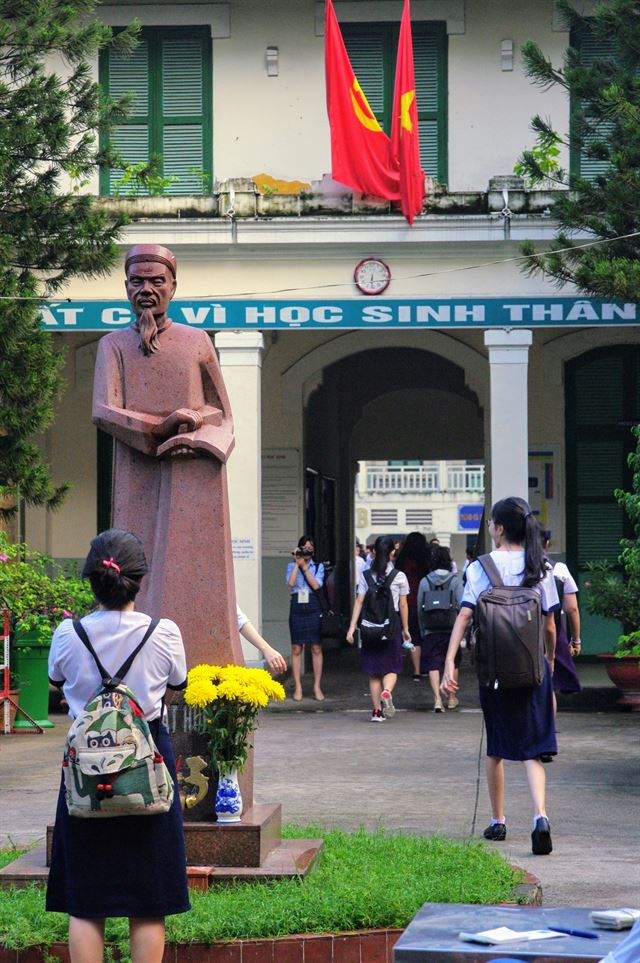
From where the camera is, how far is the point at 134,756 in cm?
433

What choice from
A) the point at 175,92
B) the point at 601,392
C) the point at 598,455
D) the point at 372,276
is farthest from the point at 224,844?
the point at 601,392

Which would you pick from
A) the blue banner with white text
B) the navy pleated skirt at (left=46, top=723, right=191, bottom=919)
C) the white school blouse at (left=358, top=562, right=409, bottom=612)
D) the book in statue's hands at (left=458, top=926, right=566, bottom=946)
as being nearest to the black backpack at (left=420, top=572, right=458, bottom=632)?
the white school blouse at (left=358, top=562, right=409, bottom=612)

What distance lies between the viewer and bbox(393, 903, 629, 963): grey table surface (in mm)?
3092

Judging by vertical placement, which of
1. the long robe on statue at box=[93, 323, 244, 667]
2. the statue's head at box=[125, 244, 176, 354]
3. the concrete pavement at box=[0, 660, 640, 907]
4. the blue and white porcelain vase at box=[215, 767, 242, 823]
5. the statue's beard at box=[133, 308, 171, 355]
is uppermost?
the statue's head at box=[125, 244, 176, 354]

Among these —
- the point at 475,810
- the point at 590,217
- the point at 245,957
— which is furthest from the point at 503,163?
the point at 245,957

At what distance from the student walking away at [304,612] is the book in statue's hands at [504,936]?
38.6ft

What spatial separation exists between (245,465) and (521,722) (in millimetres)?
8025

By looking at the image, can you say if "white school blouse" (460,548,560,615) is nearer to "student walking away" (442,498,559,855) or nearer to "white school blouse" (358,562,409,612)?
"student walking away" (442,498,559,855)

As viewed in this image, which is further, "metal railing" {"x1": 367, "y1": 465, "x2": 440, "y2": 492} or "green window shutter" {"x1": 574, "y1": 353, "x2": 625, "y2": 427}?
"metal railing" {"x1": 367, "y1": 465, "x2": 440, "y2": 492}

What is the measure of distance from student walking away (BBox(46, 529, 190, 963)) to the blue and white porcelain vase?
1577mm

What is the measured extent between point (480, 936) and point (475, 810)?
586 cm

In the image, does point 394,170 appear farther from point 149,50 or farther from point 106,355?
point 106,355

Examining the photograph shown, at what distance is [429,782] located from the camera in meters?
10.1

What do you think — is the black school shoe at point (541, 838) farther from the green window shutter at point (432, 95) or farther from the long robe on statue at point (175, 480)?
the green window shutter at point (432, 95)
